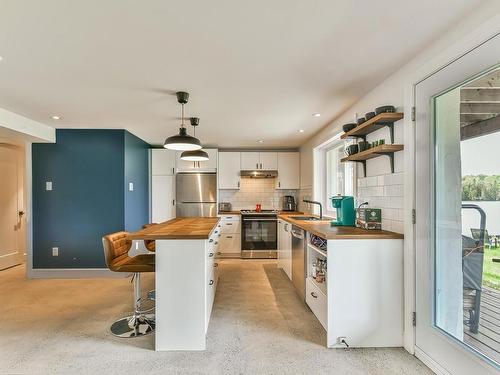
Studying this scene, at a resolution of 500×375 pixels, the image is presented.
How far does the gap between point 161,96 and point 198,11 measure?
147 centimetres

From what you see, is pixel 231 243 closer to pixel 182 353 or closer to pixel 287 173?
pixel 287 173

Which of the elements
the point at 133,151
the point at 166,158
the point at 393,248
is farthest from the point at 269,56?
the point at 166,158

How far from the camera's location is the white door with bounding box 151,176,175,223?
5570mm

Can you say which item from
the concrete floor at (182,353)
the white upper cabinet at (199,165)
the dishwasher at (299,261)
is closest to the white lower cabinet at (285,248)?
the dishwasher at (299,261)

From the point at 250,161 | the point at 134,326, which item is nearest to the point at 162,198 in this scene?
the point at 250,161

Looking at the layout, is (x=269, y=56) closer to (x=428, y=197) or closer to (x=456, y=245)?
(x=428, y=197)

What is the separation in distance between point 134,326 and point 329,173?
135 inches

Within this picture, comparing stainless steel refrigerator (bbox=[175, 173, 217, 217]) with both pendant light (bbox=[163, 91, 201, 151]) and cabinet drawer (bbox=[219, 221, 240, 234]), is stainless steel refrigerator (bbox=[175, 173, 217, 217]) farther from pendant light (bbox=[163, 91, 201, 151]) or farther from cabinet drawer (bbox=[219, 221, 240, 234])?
pendant light (bbox=[163, 91, 201, 151])

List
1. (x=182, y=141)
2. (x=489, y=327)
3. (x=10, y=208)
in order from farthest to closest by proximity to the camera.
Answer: (x=10, y=208) → (x=182, y=141) → (x=489, y=327)

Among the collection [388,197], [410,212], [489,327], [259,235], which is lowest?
[259,235]

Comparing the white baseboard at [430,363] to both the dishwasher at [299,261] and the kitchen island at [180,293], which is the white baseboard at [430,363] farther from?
the kitchen island at [180,293]

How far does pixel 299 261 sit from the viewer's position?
10.8 ft

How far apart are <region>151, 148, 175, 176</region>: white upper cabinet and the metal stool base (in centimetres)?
330

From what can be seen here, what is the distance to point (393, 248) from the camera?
223cm
